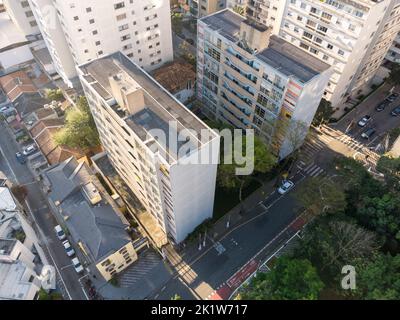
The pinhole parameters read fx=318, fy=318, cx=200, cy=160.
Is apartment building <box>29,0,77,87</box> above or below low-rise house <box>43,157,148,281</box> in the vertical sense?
above

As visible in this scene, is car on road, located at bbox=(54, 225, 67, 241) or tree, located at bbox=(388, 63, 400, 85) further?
tree, located at bbox=(388, 63, 400, 85)

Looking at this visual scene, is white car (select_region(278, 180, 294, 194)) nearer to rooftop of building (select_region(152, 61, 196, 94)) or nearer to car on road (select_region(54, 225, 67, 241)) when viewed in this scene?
rooftop of building (select_region(152, 61, 196, 94))

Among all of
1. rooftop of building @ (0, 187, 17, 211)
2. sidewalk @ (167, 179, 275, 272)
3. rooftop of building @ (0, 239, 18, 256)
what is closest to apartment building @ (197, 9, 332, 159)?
sidewalk @ (167, 179, 275, 272)

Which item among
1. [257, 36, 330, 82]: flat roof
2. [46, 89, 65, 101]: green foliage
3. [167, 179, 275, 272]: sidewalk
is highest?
[257, 36, 330, 82]: flat roof

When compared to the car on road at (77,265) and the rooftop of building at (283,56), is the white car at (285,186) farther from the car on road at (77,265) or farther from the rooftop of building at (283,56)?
the car on road at (77,265)

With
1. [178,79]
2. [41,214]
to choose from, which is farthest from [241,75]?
[41,214]

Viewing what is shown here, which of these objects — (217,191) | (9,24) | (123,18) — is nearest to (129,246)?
(217,191)

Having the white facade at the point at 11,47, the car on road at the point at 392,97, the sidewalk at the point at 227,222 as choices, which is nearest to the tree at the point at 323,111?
the sidewalk at the point at 227,222

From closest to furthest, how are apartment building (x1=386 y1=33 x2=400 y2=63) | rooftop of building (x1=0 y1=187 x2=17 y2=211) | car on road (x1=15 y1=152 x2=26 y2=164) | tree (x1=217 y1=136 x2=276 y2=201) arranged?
1. tree (x1=217 y1=136 x2=276 y2=201)
2. rooftop of building (x1=0 y1=187 x2=17 y2=211)
3. car on road (x1=15 y1=152 x2=26 y2=164)
4. apartment building (x1=386 y1=33 x2=400 y2=63)
